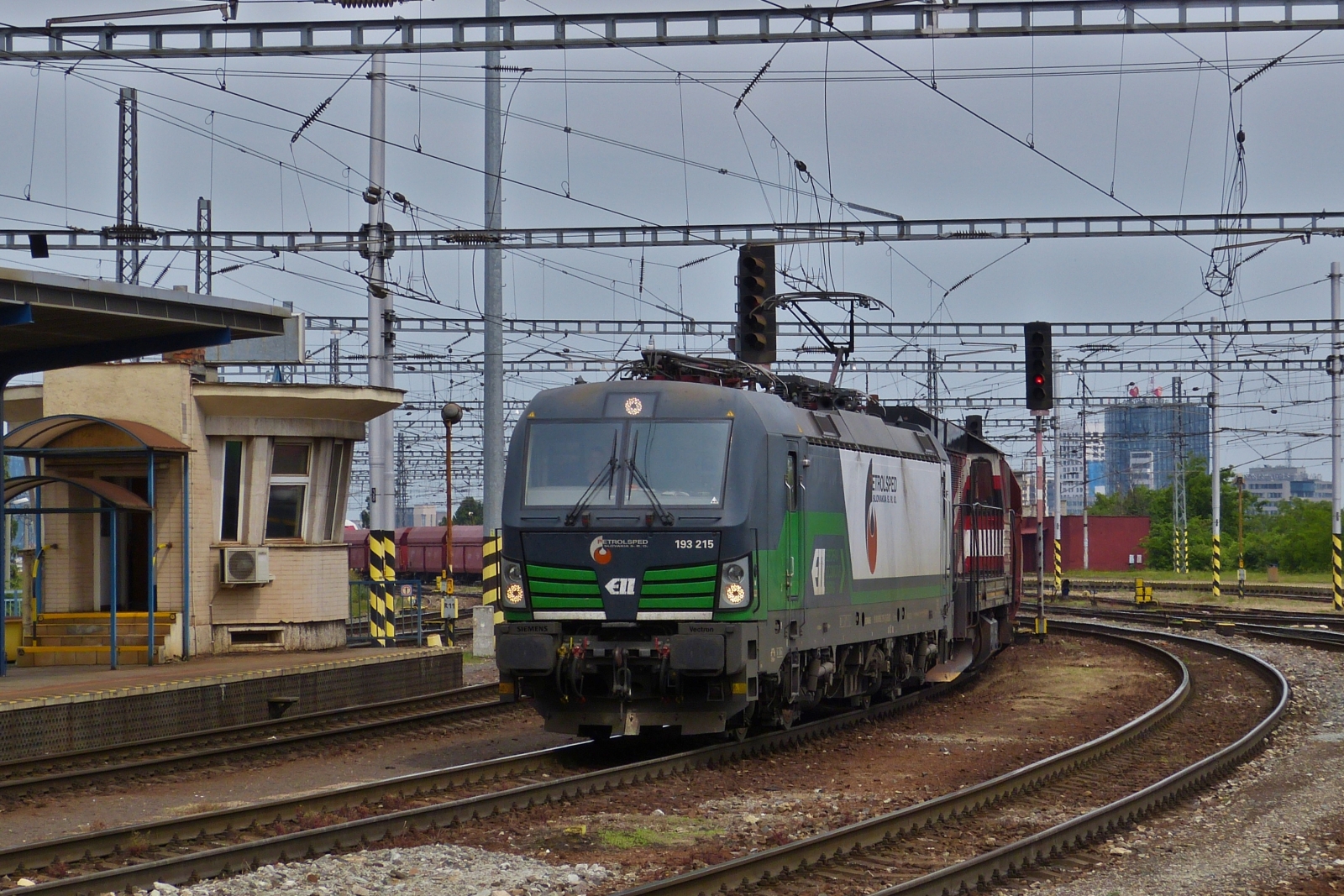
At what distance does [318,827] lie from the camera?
10.6 m

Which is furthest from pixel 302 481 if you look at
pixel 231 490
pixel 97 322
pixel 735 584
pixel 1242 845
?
pixel 1242 845

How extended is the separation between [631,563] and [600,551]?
0.31 metres

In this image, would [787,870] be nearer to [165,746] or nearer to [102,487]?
[165,746]

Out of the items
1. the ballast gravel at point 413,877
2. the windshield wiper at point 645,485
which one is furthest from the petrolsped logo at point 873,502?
the ballast gravel at point 413,877

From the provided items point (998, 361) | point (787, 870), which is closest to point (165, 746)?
point (787, 870)

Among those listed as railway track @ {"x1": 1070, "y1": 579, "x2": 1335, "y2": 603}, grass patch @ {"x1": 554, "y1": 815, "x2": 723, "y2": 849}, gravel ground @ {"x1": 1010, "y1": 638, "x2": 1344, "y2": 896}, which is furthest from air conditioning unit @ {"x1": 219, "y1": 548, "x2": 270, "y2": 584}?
railway track @ {"x1": 1070, "y1": 579, "x2": 1335, "y2": 603}

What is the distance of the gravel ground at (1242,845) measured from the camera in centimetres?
945

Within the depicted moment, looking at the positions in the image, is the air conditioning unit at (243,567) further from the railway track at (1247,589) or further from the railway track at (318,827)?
the railway track at (1247,589)

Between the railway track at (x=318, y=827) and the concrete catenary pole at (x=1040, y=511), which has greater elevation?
the concrete catenary pole at (x=1040, y=511)

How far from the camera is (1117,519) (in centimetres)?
8356

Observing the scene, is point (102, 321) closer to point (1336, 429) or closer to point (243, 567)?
point (243, 567)

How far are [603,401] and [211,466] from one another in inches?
352

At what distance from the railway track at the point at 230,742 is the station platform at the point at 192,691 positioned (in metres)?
0.41

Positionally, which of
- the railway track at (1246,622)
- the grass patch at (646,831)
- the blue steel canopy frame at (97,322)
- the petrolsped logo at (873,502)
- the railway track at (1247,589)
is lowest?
the railway track at (1247,589)
